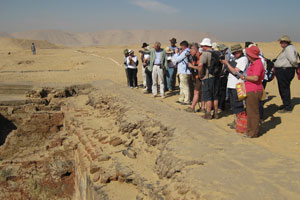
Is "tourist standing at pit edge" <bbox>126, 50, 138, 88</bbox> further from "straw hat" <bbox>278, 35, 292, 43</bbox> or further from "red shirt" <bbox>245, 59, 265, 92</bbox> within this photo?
"red shirt" <bbox>245, 59, 265, 92</bbox>

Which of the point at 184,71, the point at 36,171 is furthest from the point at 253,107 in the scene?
the point at 36,171

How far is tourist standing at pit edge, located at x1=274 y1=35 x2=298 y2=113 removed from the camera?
19.1 feet

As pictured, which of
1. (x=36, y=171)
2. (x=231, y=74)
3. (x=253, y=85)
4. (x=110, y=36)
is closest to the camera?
(x=253, y=85)

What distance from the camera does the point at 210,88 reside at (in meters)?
5.64

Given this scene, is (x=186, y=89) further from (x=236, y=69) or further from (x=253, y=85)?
(x=253, y=85)

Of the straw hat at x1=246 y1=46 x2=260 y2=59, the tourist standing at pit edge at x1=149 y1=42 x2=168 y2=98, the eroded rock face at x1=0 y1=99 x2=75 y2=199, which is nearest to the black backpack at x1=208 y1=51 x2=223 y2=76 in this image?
the straw hat at x1=246 y1=46 x2=260 y2=59

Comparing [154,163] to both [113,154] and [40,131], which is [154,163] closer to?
[113,154]

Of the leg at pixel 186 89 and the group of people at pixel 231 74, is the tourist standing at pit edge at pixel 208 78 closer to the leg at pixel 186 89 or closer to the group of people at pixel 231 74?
the group of people at pixel 231 74

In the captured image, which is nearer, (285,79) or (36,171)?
(285,79)

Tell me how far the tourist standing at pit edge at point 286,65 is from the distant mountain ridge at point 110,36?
106511 millimetres

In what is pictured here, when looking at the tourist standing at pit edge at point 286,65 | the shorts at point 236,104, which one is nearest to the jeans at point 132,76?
the tourist standing at pit edge at point 286,65

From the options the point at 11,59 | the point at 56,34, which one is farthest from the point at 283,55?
the point at 56,34

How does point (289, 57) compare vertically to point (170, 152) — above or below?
above

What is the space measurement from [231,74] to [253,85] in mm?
688
